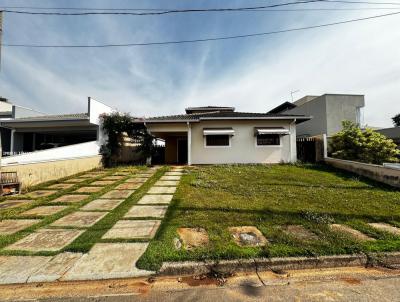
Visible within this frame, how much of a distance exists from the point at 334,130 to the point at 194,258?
18071 millimetres

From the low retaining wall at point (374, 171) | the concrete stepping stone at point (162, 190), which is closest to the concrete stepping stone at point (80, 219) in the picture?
the concrete stepping stone at point (162, 190)

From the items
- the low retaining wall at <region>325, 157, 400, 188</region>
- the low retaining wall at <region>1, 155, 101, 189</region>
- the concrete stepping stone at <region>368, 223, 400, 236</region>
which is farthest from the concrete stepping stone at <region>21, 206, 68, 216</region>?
the low retaining wall at <region>325, 157, 400, 188</region>

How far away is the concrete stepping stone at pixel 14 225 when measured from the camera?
378 cm

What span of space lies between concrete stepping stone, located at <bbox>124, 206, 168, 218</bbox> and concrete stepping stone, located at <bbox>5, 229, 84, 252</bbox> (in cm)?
111

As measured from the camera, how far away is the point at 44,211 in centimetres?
489

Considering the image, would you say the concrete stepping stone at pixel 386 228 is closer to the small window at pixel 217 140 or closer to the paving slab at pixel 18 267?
the paving slab at pixel 18 267

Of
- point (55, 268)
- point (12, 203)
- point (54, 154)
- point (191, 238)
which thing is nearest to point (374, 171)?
point (191, 238)

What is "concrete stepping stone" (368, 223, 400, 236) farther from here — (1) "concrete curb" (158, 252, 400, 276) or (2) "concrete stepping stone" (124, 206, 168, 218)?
(2) "concrete stepping stone" (124, 206, 168, 218)

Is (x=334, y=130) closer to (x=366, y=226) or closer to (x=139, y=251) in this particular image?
(x=366, y=226)

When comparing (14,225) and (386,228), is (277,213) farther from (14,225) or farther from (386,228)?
(14,225)

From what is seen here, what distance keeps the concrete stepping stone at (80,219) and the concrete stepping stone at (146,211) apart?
614 millimetres

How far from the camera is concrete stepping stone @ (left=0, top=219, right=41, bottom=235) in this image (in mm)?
3781

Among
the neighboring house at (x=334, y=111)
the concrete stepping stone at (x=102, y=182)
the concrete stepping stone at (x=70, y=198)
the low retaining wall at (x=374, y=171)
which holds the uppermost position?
the neighboring house at (x=334, y=111)

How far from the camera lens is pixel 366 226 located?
3.85 metres
